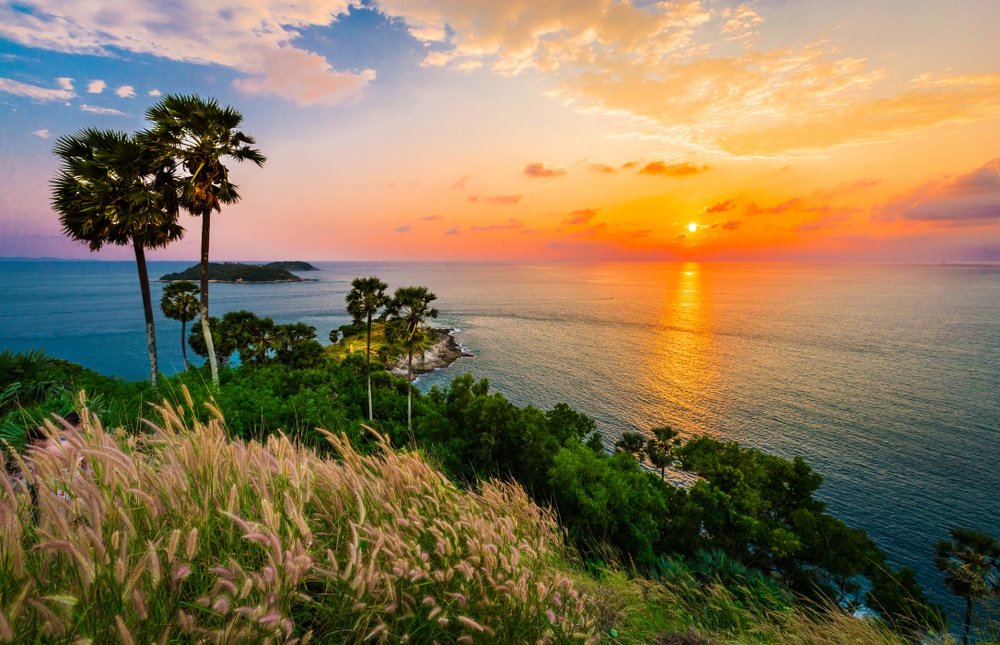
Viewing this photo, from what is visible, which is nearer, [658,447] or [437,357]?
[658,447]

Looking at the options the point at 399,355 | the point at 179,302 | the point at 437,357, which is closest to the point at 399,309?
the point at 179,302

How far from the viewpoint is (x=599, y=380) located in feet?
227

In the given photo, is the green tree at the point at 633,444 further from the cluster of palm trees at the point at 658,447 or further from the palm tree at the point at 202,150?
the palm tree at the point at 202,150

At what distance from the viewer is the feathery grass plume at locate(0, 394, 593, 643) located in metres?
2.00

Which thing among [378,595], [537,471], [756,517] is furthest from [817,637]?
[756,517]

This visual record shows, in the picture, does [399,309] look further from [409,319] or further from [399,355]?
[399,355]

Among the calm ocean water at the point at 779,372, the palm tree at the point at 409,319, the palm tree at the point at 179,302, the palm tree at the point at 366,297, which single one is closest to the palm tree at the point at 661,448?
the calm ocean water at the point at 779,372

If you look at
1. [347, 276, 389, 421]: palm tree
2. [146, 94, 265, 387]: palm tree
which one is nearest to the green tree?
[347, 276, 389, 421]: palm tree

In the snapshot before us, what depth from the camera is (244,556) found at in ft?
9.32

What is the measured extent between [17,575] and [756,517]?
27.3m

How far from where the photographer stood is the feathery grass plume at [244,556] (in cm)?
200

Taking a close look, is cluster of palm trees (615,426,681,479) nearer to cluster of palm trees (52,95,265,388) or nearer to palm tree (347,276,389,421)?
palm tree (347,276,389,421)

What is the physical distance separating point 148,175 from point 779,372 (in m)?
87.0

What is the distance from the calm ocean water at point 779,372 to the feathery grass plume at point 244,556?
3560 millimetres
